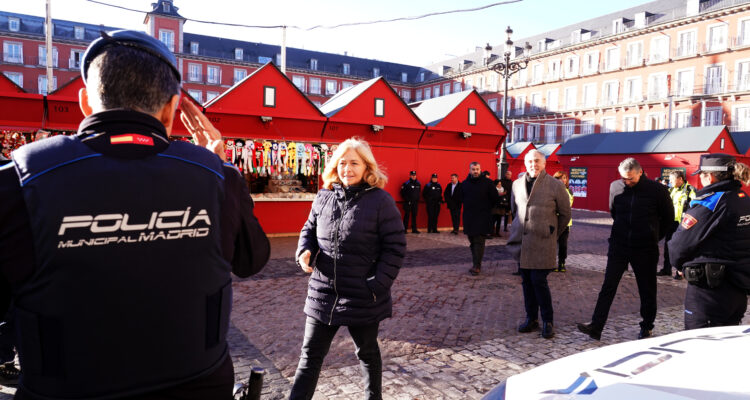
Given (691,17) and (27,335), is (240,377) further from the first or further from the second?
(691,17)

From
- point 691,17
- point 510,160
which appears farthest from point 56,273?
point 691,17

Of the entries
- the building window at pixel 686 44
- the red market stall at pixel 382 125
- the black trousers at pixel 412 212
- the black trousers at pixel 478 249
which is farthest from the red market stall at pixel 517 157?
the black trousers at pixel 478 249

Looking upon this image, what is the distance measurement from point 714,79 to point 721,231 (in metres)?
42.0

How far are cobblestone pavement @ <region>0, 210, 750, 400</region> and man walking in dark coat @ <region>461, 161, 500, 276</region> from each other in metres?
0.43

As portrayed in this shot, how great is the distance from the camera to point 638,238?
4930 mm

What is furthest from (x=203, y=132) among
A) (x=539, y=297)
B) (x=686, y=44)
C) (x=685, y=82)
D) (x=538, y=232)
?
(x=686, y=44)

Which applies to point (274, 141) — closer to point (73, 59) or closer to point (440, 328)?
point (440, 328)

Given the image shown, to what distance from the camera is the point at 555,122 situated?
48344 mm

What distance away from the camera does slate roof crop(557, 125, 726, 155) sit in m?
22.2

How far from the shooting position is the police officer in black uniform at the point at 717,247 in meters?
3.65

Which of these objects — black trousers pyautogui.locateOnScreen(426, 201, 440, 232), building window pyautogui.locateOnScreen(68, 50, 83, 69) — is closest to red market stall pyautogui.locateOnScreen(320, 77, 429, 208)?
black trousers pyautogui.locateOnScreen(426, 201, 440, 232)

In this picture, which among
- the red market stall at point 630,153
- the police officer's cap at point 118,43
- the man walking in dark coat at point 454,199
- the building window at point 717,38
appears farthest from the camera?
the building window at point 717,38

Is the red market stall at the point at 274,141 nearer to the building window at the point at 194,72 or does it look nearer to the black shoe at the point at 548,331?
the black shoe at the point at 548,331

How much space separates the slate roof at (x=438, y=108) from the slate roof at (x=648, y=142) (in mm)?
13429
